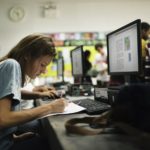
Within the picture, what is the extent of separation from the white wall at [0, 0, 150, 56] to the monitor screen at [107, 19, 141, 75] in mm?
3627

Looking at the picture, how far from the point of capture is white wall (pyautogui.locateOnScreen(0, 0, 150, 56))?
5152mm

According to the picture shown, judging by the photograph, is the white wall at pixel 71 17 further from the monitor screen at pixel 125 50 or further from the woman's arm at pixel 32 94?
the monitor screen at pixel 125 50

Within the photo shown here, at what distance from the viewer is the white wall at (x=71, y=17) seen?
5.15 m

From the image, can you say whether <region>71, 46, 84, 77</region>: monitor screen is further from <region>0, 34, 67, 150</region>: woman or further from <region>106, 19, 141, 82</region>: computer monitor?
<region>0, 34, 67, 150</region>: woman

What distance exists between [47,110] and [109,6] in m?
4.55

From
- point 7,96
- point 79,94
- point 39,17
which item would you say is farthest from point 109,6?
point 7,96

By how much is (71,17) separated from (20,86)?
14.2 ft

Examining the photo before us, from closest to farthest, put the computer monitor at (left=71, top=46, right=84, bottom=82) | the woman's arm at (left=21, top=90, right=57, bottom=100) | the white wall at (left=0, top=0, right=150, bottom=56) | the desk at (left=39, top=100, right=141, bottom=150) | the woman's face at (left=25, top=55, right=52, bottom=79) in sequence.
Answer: the desk at (left=39, top=100, right=141, bottom=150)
the woman's face at (left=25, top=55, right=52, bottom=79)
the woman's arm at (left=21, top=90, right=57, bottom=100)
the computer monitor at (left=71, top=46, right=84, bottom=82)
the white wall at (left=0, top=0, right=150, bottom=56)

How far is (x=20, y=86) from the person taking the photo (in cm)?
110

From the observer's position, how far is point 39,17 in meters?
5.22

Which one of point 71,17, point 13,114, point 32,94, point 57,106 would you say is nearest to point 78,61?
point 32,94

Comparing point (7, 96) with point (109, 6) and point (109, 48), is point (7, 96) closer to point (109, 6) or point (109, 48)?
point (109, 48)

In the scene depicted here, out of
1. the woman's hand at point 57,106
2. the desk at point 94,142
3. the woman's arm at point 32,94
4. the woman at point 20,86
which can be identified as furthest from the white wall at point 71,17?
the desk at point 94,142

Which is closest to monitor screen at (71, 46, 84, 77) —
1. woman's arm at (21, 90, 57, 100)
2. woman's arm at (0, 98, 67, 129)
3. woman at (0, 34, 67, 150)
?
woman's arm at (21, 90, 57, 100)
